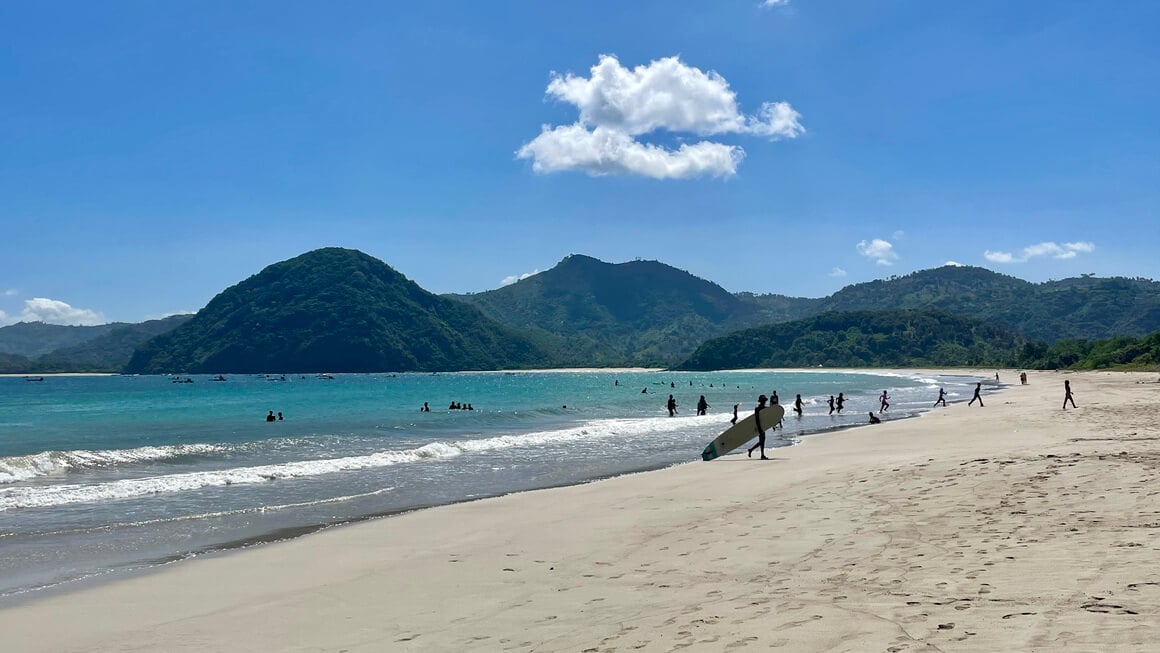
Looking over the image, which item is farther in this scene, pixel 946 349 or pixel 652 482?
pixel 946 349

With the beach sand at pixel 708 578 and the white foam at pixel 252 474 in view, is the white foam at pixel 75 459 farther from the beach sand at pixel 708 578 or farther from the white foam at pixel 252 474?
the beach sand at pixel 708 578

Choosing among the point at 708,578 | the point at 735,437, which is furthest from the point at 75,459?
the point at 708,578

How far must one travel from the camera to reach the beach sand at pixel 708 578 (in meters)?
5.52

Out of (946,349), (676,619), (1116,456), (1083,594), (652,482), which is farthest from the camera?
(946,349)

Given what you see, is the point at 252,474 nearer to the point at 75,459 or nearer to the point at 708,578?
the point at 75,459

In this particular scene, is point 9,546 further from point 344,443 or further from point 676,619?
point 344,443

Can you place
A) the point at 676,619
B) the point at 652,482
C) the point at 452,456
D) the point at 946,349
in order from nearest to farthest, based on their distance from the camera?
the point at 676,619, the point at 652,482, the point at 452,456, the point at 946,349

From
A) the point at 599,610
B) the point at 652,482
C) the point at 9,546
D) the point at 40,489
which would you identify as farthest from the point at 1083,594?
the point at 40,489

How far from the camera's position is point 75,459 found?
74.8 ft

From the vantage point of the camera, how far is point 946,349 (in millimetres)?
189625

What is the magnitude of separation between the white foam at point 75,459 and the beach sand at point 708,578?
1408 centimetres

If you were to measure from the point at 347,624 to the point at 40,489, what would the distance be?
14745mm

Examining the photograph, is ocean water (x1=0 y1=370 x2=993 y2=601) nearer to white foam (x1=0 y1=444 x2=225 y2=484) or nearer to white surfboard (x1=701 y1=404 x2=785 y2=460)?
white foam (x1=0 y1=444 x2=225 y2=484)

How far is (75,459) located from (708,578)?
2239cm
